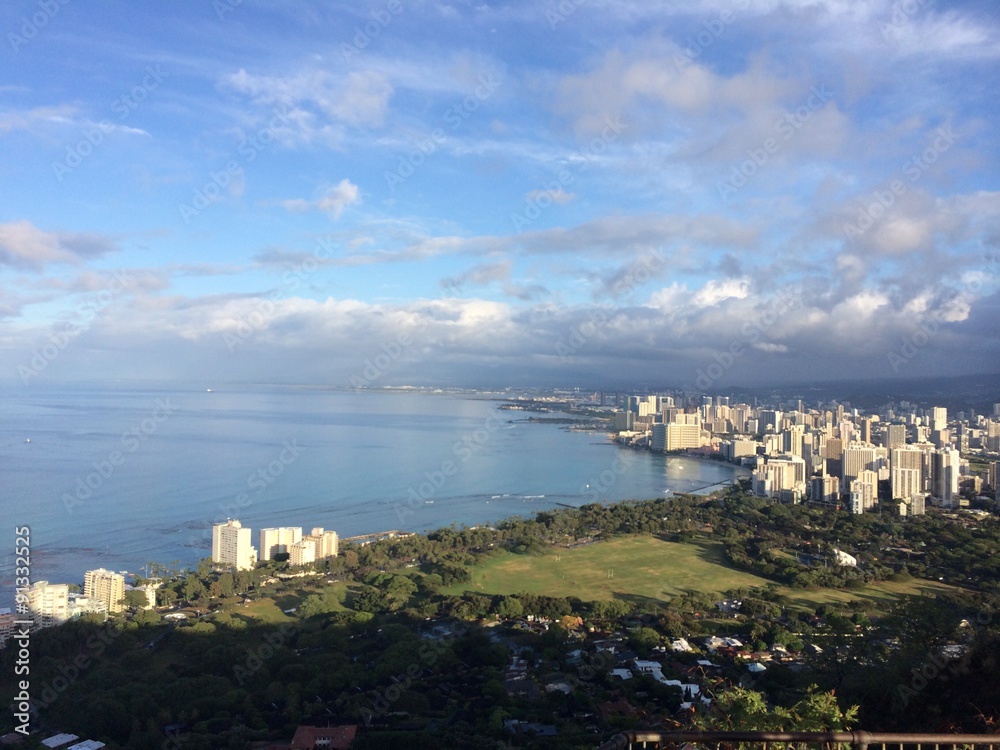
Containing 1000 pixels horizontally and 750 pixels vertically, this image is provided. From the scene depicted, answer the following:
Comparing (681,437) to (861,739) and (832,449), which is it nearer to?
(832,449)

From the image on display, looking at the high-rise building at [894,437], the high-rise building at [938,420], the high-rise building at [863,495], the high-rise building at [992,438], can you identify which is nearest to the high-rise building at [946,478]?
the high-rise building at [863,495]

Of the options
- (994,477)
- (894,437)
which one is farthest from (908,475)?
(894,437)

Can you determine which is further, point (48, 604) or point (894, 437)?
point (894, 437)

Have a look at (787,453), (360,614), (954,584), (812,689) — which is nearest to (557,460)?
(787,453)

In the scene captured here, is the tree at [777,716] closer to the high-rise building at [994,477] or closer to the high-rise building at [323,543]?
the high-rise building at [323,543]

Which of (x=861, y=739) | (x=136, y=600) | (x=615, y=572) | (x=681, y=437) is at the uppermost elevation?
(x=861, y=739)

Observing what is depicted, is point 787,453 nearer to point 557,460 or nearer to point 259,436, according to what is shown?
point 557,460

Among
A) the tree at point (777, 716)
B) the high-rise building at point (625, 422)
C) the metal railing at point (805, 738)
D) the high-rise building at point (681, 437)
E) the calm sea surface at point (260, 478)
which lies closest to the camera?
the metal railing at point (805, 738)
